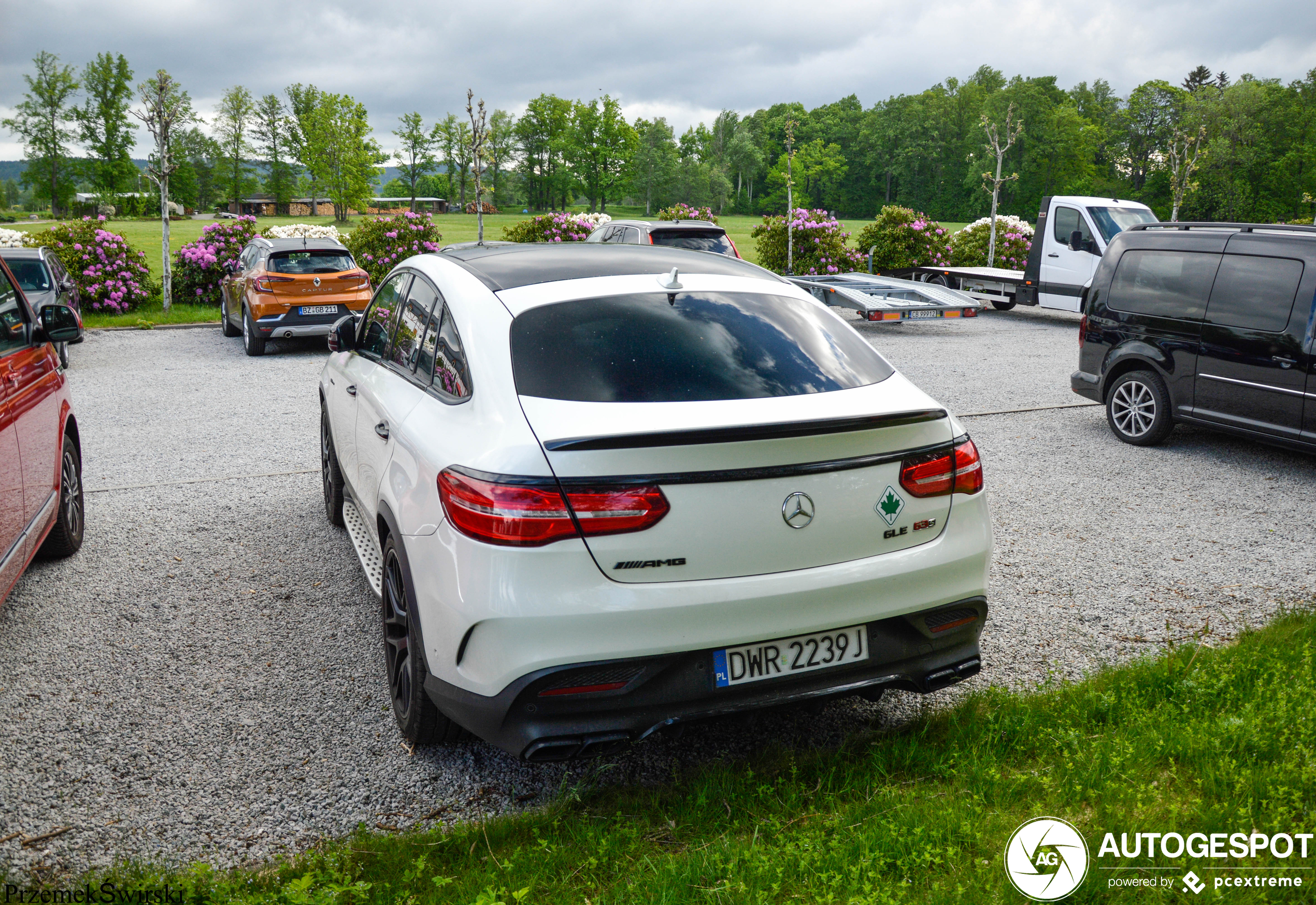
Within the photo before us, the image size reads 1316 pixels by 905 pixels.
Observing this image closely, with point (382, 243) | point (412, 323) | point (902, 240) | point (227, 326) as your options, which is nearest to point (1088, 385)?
point (412, 323)

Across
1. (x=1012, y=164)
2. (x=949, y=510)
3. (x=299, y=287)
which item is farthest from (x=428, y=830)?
(x=1012, y=164)

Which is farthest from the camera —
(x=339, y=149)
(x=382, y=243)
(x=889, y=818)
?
(x=339, y=149)

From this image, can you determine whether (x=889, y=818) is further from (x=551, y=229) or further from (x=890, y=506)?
(x=551, y=229)

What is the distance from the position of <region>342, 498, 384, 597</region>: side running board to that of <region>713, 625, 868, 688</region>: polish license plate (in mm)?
1449

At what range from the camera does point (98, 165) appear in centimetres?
8312

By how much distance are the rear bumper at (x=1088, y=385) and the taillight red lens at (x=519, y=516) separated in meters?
7.42

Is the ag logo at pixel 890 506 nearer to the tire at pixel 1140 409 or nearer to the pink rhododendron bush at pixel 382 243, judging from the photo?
the tire at pixel 1140 409

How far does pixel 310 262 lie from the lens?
1388 centimetres

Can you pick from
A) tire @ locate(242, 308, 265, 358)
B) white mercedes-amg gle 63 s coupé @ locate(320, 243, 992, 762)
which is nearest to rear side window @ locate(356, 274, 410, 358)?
white mercedes-amg gle 63 s coupé @ locate(320, 243, 992, 762)

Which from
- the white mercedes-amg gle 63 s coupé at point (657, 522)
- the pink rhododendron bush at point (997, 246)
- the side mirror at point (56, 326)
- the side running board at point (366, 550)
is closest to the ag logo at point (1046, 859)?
the white mercedes-amg gle 63 s coupé at point (657, 522)

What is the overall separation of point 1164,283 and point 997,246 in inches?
633

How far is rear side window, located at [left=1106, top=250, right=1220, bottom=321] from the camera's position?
7.54m

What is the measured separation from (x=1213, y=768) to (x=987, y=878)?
1020 mm

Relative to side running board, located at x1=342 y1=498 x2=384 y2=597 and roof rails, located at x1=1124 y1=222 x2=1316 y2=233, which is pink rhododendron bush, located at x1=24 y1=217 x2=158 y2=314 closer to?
side running board, located at x1=342 y1=498 x2=384 y2=597
